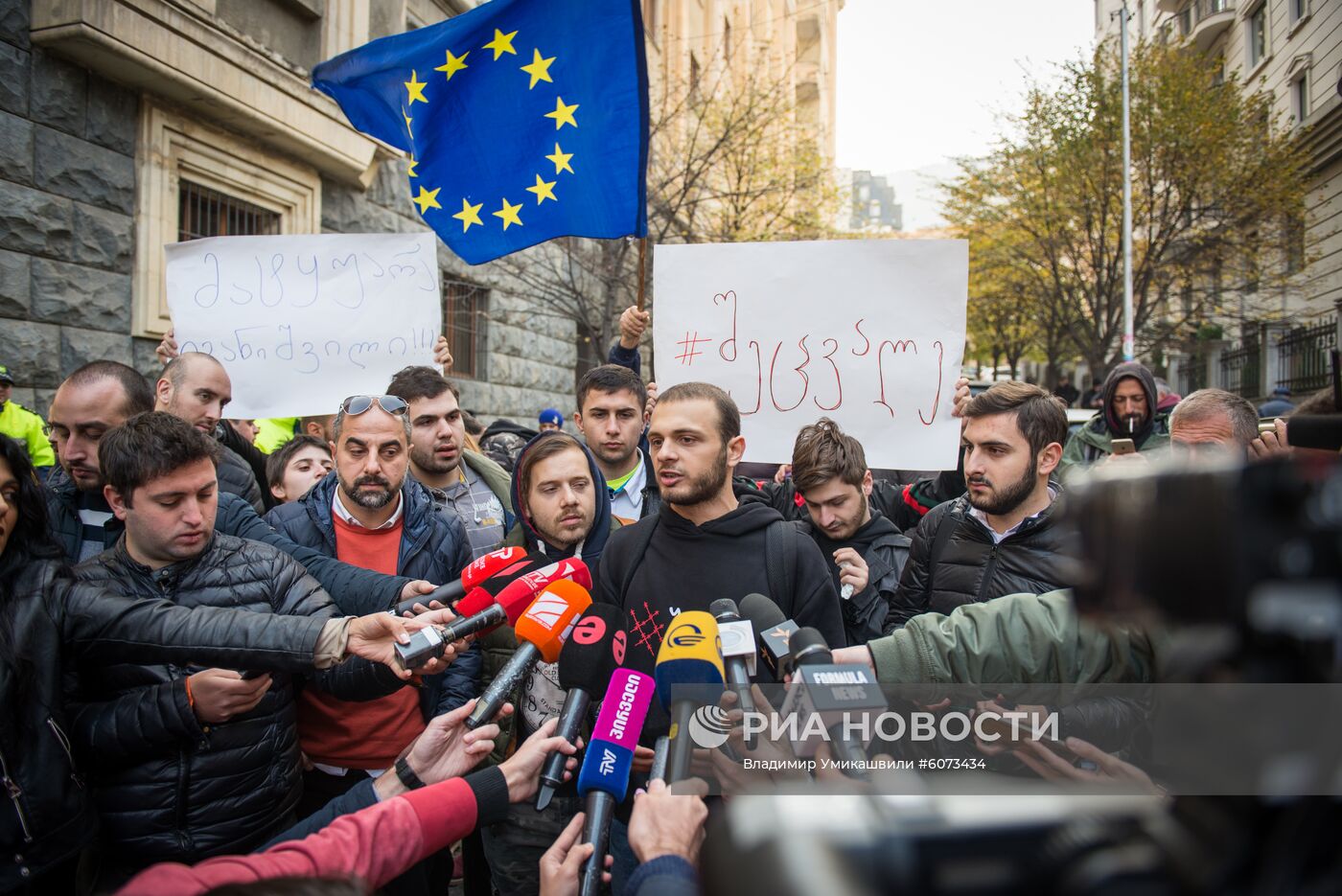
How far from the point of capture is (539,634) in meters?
2.17

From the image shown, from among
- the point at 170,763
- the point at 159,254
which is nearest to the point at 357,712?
the point at 170,763

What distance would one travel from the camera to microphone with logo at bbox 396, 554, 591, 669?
2.03m

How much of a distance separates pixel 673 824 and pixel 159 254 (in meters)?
6.73

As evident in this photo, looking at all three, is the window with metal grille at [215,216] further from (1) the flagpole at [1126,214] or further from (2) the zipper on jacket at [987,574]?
(1) the flagpole at [1126,214]

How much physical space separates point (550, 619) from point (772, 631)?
65 centimetres

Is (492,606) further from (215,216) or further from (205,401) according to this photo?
(215,216)

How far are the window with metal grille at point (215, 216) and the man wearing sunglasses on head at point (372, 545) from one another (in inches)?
184

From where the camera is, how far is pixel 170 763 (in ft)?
7.38

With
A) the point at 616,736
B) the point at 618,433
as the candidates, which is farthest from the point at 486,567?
the point at 618,433

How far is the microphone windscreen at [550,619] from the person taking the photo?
217 cm

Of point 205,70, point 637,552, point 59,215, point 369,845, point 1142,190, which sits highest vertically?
point 1142,190

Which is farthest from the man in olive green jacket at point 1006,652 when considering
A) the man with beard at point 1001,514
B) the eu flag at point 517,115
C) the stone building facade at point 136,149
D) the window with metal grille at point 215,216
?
the window with metal grille at point 215,216

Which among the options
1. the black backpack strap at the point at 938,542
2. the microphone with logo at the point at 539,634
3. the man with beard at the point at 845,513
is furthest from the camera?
the man with beard at the point at 845,513

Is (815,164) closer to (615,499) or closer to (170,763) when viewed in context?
(615,499)
